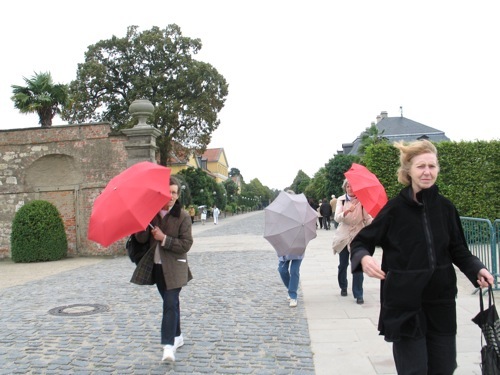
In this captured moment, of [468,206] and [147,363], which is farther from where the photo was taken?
[468,206]

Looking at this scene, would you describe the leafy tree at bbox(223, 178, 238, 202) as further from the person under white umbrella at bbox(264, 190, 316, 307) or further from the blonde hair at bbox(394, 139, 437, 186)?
the blonde hair at bbox(394, 139, 437, 186)

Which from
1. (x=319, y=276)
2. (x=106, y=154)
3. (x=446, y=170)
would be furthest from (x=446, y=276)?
(x=446, y=170)

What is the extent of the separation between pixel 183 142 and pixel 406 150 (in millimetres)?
33826

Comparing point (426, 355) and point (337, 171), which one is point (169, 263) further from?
point (337, 171)

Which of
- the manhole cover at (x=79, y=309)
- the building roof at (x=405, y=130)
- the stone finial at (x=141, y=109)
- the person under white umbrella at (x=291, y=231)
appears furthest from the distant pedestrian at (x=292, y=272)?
the building roof at (x=405, y=130)

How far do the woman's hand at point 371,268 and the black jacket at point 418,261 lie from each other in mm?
63

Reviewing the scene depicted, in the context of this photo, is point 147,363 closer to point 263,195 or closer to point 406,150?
point 406,150

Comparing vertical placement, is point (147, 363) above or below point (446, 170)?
below

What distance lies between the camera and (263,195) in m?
146

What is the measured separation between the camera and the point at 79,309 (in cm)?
699

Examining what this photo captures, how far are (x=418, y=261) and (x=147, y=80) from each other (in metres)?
33.3

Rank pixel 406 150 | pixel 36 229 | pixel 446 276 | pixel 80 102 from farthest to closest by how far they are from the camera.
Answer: pixel 80 102 < pixel 36 229 < pixel 406 150 < pixel 446 276

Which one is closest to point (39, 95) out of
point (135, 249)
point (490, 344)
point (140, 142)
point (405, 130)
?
point (140, 142)

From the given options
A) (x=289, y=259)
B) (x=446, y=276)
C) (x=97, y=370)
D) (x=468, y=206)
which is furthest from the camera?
(x=468, y=206)
